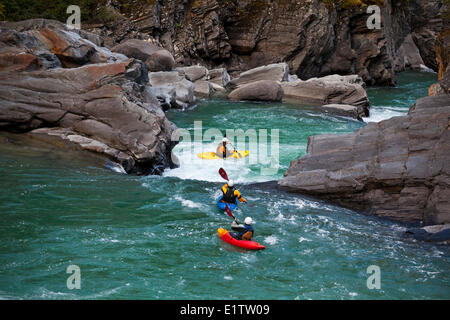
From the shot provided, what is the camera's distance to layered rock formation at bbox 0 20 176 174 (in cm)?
1452

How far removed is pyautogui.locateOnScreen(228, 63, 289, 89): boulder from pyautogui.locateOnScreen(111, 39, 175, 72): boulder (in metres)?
4.86

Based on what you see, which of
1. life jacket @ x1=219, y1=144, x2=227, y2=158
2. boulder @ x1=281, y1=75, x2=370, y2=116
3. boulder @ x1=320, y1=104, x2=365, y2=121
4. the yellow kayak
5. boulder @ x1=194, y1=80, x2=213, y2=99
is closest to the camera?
life jacket @ x1=219, y1=144, x2=227, y2=158

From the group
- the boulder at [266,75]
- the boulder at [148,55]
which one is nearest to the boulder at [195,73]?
the boulder at [266,75]

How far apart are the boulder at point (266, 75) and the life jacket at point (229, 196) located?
766 inches

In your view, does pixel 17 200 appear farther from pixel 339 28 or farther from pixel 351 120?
pixel 339 28

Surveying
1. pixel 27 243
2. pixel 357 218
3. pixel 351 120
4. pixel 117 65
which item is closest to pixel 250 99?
pixel 351 120

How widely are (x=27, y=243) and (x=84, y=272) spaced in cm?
162

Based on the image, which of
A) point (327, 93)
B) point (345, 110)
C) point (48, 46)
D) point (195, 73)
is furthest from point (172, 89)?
point (345, 110)

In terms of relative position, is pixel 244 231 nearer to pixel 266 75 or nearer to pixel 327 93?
pixel 327 93

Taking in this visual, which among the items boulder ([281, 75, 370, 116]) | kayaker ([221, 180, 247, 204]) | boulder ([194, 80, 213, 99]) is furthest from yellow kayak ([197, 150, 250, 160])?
boulder ([194, 80, 213, 99])

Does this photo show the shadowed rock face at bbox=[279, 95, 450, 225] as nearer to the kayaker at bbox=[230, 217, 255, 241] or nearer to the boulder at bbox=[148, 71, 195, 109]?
the kayaker at bbox=[230, 217, 255, 241]

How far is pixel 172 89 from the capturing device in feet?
81.2

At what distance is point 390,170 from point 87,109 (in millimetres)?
9197

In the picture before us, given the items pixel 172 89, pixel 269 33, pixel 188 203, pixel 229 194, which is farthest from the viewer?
pixel 269 33
